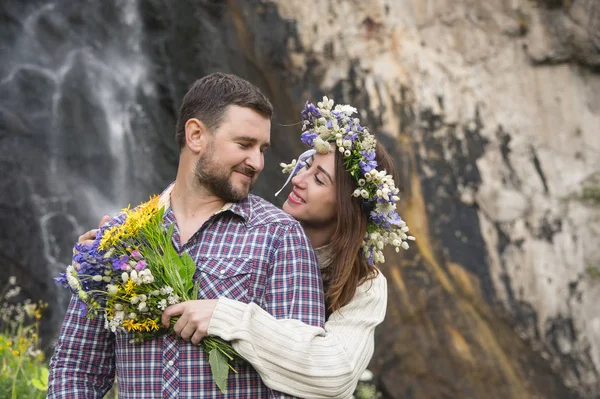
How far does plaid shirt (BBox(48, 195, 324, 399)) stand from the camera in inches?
83.7

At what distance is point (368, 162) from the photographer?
265cm

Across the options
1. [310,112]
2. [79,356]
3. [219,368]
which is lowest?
[79,356]

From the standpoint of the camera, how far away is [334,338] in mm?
2170

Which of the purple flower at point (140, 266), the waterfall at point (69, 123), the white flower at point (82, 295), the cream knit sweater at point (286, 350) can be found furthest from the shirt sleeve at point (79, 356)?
the waterfall at point (69, 123)

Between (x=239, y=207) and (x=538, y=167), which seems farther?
(x=538, y=167)

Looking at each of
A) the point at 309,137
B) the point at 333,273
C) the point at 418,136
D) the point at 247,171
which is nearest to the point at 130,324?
the point at 247,171

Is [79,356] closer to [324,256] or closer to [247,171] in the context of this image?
[247,171]

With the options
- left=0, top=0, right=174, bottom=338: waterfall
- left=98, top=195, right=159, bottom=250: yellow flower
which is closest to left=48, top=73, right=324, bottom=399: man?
left=98, top=195, right=159, bottom=250: yellow flower

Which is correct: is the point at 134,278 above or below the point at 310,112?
below

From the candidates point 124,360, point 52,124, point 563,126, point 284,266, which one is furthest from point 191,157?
point 52,124

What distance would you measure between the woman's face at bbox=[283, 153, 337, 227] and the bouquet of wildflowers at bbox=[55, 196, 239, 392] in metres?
0.73

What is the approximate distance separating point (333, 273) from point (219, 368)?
2.49ft

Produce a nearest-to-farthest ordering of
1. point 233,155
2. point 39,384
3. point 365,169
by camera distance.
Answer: point 233,155 < point 365,169 < point 39,384

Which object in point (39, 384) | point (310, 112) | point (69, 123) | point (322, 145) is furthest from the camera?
point (69, 123)
